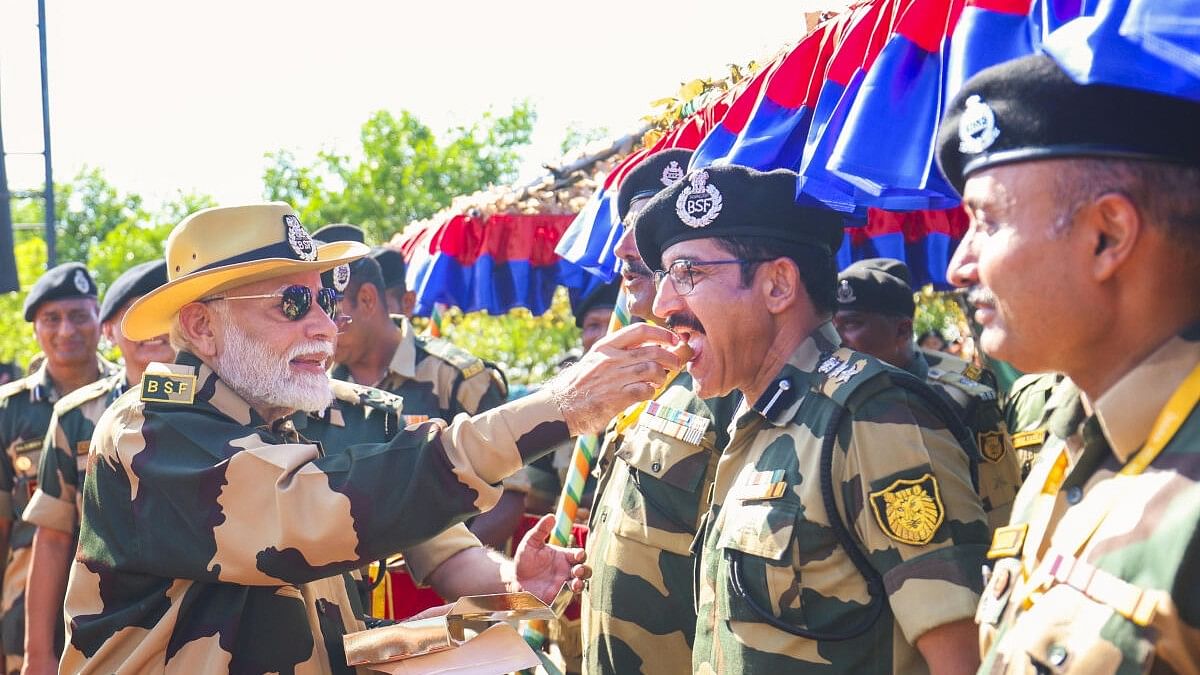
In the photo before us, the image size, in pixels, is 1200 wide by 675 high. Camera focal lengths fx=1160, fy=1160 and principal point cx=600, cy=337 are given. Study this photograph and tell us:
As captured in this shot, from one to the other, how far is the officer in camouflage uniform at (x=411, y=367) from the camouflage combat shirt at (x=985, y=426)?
2368 mm

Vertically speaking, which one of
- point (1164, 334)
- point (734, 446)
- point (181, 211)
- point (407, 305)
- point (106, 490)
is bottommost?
point (181, 211)

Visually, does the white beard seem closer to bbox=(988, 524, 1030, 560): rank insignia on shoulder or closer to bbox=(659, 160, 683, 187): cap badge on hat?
bbox=(659, 160, 683, 187): cap badge on hat

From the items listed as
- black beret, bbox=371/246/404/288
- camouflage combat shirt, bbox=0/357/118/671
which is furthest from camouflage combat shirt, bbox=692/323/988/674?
black beret, bbox=371/246/404/288

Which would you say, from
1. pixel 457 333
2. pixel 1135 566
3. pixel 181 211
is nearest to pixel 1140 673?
pixel 1135 566

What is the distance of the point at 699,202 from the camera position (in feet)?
11.5

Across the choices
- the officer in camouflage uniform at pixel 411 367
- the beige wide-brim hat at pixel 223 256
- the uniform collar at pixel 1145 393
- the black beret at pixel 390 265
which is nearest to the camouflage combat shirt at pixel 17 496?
the officer in camouflage uniform at pixel 411 367

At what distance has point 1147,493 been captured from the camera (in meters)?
1.75

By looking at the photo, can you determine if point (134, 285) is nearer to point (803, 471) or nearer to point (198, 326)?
point (198, 326)

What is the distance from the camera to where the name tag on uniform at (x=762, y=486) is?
9.98 feet

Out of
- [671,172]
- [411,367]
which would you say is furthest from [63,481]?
[671,172]

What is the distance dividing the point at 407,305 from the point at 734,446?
6670mm

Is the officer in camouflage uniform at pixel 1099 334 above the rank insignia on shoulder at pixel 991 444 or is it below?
above

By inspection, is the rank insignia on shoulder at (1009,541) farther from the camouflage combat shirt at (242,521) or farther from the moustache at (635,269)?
the moustache at (635,269)

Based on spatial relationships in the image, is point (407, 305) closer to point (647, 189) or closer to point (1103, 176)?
point (647, 189)
